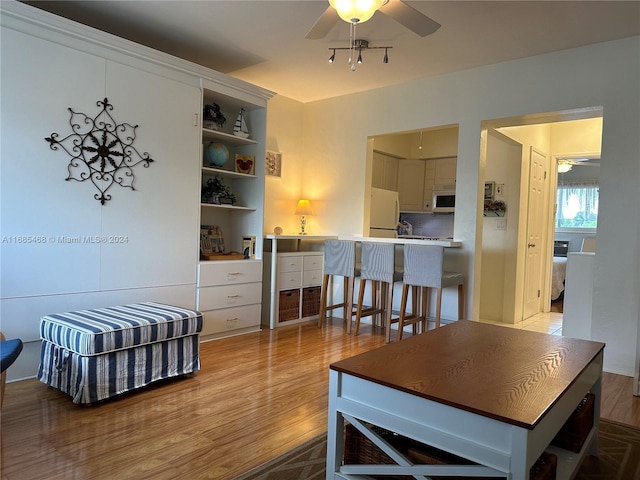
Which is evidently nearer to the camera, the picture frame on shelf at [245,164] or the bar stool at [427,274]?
the bar stool at [427,274]

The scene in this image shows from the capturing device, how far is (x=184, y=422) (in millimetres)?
2232

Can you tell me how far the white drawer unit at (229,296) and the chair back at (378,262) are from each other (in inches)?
39.7

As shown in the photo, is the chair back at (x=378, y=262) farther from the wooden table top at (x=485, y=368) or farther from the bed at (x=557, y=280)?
the bed at (x=557, y=280)

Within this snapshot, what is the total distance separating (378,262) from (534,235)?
235cm

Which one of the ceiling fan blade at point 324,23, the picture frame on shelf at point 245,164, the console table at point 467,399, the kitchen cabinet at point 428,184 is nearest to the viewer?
the console table at point 467,399

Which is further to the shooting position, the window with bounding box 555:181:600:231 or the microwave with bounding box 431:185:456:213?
the window with bounding box 555:181:600:231

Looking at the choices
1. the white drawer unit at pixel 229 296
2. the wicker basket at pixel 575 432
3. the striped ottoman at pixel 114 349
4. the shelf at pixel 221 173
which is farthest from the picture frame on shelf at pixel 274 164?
the wicker basket at pixel 575 432

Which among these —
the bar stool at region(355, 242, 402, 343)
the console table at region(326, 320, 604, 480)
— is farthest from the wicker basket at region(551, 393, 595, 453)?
the bar stool at region(355, 242, 402, 343)

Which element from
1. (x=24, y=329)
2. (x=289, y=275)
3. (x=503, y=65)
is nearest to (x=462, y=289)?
(x=289, y=275)

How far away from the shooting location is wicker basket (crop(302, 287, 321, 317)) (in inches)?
183

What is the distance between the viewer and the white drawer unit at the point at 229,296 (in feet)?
12.1

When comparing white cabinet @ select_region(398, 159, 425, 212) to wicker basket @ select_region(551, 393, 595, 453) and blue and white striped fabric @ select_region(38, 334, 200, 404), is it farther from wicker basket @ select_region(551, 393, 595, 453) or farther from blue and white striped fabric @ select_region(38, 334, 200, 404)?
wicker basket @ select_region(551, 393, 595, 453)

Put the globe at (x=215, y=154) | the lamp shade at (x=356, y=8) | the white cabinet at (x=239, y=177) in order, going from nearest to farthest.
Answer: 1. the lamp shade at (x=356, y=8)
2. the globe at (x=215, y=154)
3. the white cabinet at (x=239, y=177)

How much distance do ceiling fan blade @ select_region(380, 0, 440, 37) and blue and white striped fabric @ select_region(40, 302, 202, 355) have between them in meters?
2.13
